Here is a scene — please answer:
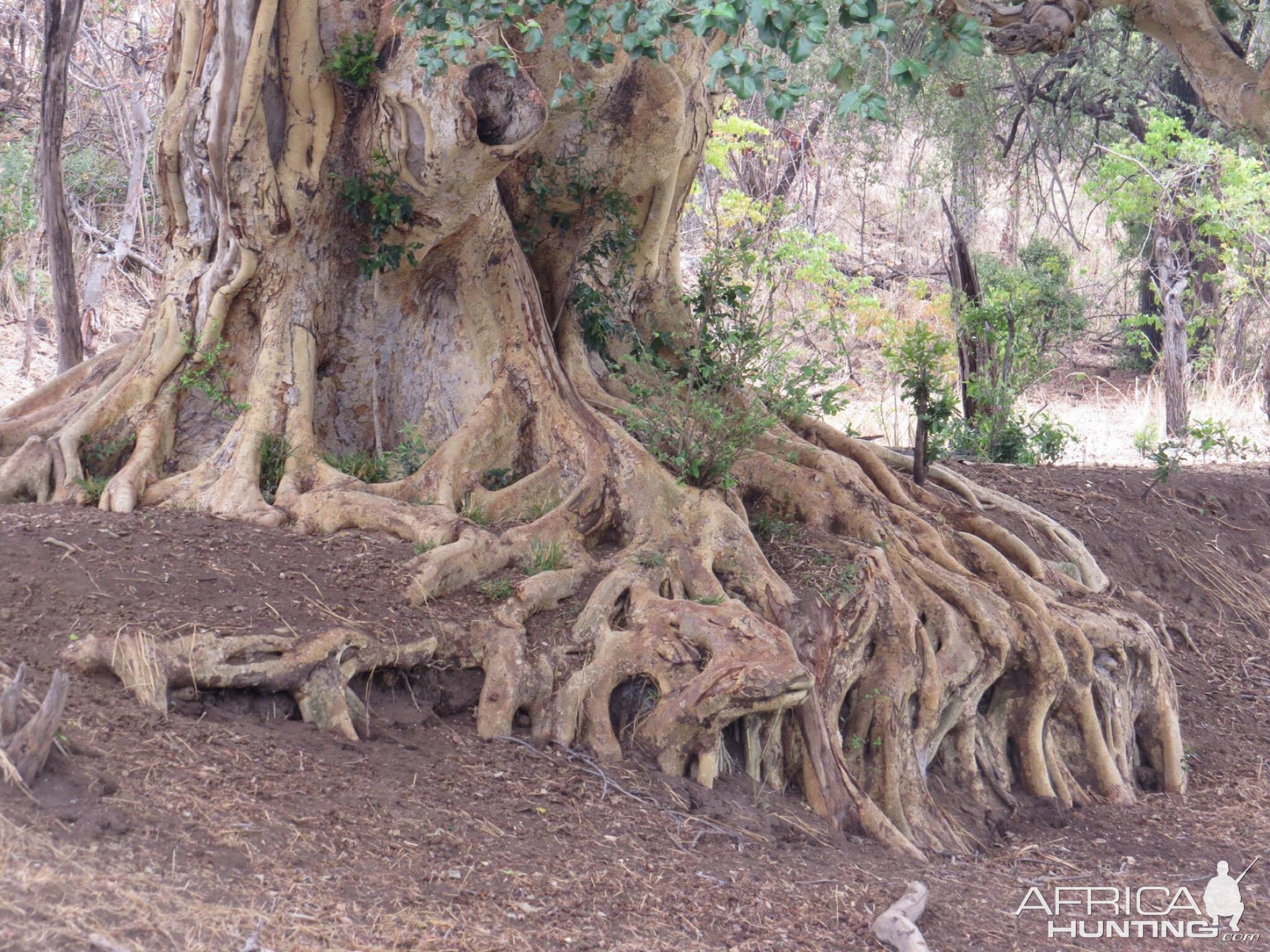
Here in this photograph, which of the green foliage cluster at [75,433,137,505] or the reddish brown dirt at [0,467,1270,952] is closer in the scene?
the reddish brown dirt at [0,467,1270,952]

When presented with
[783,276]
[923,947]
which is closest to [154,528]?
[923,947]

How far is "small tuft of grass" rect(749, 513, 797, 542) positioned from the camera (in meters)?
6.58

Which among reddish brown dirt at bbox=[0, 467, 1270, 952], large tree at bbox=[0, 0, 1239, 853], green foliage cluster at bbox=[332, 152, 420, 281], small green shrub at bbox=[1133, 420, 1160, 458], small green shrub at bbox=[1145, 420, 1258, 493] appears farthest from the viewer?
small green shrub at bbox=[1133, 420, 1160, 458]

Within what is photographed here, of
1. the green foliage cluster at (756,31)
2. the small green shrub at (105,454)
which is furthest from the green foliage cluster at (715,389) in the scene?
the small green shrub at (105,454)

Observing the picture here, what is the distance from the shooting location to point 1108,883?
5.14 m

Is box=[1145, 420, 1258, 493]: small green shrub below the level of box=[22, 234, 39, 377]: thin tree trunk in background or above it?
below

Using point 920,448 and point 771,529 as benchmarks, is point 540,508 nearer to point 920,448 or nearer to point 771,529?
point 771,529

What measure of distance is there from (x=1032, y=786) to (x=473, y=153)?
4482 mm

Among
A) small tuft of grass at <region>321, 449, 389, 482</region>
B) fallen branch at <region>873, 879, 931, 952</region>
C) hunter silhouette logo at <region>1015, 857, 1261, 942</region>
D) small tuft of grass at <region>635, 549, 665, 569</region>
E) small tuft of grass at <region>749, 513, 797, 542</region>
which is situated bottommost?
hunter silhouette logo at <region>1015, 857, 1261, 942</region>

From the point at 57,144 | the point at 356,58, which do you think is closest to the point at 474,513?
the point at 356,58

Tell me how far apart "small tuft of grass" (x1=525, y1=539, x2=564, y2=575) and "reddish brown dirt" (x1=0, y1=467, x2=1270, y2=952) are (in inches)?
13.1

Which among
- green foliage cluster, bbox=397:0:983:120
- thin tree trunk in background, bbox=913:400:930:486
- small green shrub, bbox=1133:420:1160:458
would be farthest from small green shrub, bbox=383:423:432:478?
small green shrub, bbox=1133:420:1160:458

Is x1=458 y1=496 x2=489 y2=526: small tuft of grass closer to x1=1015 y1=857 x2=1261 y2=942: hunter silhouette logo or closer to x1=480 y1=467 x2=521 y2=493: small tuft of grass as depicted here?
x1=480 y1=467 x2=521 y2=493: small tuft of grass

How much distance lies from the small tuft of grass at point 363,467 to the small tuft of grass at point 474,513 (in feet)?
2.03
